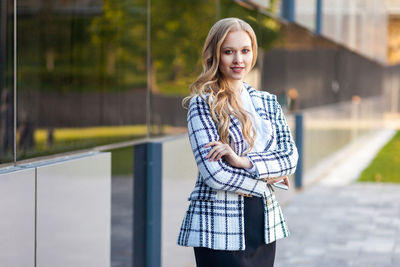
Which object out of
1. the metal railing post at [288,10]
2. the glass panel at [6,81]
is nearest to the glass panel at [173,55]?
the glass panel at [6,81]

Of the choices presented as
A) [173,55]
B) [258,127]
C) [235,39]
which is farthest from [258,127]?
[173,55]

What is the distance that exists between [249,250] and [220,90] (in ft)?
2.18

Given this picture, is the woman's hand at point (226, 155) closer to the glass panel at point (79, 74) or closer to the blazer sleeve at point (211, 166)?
the blazer sleeve at point (211, 166)

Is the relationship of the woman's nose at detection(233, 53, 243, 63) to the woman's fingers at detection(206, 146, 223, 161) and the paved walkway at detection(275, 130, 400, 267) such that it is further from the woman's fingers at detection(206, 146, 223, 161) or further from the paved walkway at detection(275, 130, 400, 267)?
the paved walkway at detection(275, 130, 400, 267)

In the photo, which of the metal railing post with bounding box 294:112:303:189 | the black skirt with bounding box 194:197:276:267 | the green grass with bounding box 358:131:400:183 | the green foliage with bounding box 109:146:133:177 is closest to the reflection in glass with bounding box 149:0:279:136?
the green foliage with bounding box 109:146:133:177

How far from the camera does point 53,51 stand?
3.98 m

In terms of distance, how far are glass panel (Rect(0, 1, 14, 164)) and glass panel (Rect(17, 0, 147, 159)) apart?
8 centimetres

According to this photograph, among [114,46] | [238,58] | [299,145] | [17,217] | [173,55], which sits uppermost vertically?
[173,55]

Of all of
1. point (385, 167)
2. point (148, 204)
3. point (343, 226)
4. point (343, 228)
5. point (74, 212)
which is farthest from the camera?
point (385, 167)

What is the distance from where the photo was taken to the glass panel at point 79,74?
3.77 m

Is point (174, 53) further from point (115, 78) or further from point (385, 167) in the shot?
point (385, 167)

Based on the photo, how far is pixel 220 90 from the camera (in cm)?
310

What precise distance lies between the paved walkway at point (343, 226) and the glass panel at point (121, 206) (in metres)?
2.31

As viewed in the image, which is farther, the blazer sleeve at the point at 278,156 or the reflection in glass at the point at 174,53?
the reflection in glass at the point at 174,53
